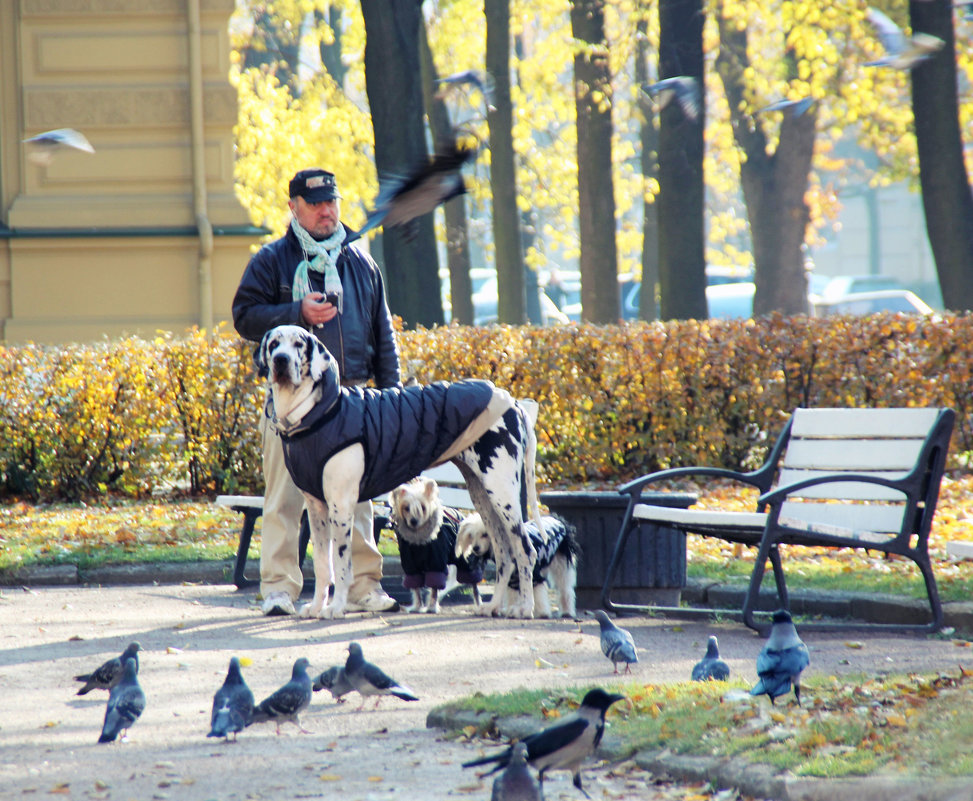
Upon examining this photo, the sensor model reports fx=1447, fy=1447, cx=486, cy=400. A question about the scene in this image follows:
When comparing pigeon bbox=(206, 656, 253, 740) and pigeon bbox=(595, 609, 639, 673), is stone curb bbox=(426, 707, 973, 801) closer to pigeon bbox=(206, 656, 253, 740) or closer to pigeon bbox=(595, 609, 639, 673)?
pigeon bbox=(206, 656, 253, 740)

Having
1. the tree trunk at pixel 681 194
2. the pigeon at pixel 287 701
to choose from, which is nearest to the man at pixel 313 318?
the pigeon at pixel 287 701

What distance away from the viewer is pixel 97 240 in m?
17.1

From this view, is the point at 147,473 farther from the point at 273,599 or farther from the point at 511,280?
the point at 511,280

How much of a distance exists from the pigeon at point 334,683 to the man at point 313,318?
Answer: 212 cm

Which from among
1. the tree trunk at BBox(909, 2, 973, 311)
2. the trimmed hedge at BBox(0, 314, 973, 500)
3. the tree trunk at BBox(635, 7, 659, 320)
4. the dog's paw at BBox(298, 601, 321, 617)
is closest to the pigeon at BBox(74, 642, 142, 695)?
the dog's paw at BBox(298, 601, 321, 617)

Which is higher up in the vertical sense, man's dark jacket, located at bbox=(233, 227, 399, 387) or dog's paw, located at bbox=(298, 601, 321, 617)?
man's dark jacket, located at bbox=(233, 227, 399, 387)

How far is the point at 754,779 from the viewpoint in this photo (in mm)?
4305

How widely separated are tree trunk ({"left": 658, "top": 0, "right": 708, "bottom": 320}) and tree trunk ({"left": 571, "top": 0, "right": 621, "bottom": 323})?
8.89 feet

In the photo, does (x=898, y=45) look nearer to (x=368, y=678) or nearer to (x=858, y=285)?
(x=368, y=678)

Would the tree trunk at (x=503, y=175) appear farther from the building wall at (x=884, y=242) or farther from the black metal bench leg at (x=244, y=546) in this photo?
the building wall at (x=884, y=242)

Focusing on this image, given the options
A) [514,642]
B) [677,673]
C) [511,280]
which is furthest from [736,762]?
[511,280]

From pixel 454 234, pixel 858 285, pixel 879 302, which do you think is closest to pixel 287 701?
pixel 454 234

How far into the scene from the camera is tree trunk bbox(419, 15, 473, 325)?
22.1 meters

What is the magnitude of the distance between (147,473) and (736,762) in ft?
30.1
